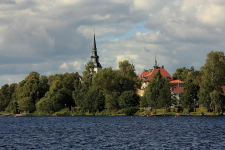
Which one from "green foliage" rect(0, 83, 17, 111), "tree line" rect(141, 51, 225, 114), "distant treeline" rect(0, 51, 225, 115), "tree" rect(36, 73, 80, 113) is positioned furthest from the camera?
"green foliage" rect(0, 83, 17, 111)

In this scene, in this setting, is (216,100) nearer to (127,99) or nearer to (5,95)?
(127,99)

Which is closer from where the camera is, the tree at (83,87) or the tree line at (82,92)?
the tree line at (82,92)

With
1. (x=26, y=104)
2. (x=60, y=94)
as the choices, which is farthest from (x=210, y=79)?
(x=26, y=104)

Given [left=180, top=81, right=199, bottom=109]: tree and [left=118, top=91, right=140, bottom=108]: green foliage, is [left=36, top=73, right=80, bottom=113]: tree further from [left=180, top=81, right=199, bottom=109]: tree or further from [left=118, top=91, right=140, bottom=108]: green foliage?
[left=180, top=81, right=199, bottom=109]: tree

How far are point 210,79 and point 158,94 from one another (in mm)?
19580

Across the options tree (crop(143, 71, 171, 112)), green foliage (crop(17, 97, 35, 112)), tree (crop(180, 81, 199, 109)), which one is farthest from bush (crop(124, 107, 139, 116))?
green foliage (crop(17, 97, 35, 112))

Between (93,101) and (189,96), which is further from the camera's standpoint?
(93,101)

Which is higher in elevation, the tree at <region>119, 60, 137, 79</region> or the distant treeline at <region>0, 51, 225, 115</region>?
the tree at <region>119, 60, 137, 79</region>

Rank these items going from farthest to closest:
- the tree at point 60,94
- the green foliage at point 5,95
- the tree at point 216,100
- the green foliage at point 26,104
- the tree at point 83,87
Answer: the green foliage at point 5,95, the green foliage at point 26,104, the tree at point 60,94, the tree at point 83,87, the tree at point 216,100

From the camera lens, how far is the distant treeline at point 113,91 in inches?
4183

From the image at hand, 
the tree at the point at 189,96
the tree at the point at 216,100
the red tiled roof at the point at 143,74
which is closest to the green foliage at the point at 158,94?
the tree at the point at 189,96

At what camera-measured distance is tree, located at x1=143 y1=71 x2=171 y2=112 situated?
376 ft

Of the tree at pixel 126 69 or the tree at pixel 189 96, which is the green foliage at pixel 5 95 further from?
the tree at pixel 189 96

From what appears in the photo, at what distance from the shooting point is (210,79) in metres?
103
